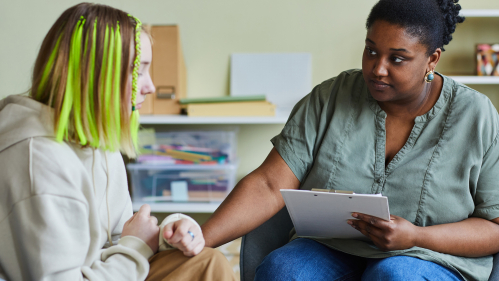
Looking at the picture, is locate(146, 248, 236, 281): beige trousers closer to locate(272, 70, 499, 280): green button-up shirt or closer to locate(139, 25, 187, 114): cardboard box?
locate(272, 70, 499, 280): green button-up shirt

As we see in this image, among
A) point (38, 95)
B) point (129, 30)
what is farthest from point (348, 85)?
point (38, 95)

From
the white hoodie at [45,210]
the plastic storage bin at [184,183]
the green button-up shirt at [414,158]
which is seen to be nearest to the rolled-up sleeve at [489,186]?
Result: the green button-up shirt at [414,158]

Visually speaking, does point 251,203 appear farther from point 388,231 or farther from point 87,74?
point 87,74

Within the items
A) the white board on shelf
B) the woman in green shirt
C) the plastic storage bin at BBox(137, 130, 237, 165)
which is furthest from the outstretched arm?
the white board on shelf

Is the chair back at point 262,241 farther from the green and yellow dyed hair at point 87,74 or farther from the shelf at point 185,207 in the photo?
the shelf at point 185,207

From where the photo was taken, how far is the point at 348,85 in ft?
3.96

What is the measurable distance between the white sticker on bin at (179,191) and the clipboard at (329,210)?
3.37ft

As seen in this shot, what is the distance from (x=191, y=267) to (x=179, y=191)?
50.6 inches

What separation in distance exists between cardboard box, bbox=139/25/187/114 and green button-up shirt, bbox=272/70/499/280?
95 cm

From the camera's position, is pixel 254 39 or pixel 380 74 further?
pixel 254 39

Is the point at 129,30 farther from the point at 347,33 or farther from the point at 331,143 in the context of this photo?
the point at 347,33

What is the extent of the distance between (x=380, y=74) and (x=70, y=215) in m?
0.76

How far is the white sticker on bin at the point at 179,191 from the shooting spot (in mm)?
2045

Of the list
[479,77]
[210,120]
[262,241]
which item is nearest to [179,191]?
[210,120]
